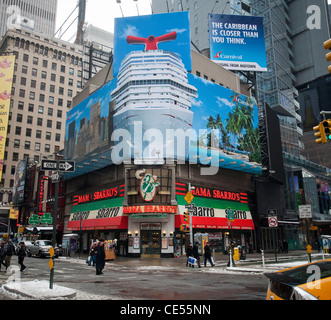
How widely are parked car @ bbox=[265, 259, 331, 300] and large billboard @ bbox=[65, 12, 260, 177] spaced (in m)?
30.0

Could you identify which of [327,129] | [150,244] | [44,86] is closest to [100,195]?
[150,244]

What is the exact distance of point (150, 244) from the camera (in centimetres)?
3397

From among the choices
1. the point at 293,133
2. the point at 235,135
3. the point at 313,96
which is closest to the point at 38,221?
the point at 235,135

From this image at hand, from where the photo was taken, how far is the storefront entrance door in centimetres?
3359

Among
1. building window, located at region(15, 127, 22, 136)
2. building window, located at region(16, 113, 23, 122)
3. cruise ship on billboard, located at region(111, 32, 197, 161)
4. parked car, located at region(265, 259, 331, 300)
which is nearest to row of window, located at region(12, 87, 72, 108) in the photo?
A: building window, located at region(16, 113, 23, 122)

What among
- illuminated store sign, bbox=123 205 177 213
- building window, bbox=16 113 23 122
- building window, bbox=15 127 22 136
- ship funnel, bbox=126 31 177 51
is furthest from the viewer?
building window, bbox=16 113 23 122

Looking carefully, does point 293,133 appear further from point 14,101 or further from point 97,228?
point 14,101

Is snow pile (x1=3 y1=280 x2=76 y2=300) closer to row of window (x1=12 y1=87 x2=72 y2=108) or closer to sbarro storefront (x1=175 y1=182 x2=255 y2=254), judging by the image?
sbarro storefront (x1=175 y1=182 x2=255 y2=254)

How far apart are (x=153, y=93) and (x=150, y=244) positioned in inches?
666

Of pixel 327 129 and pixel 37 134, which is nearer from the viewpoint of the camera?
pixel 327 129

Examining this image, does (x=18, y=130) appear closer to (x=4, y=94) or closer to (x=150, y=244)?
(x=4, y=94)

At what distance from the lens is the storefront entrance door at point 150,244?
33.6 m

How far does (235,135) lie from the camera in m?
44.1
